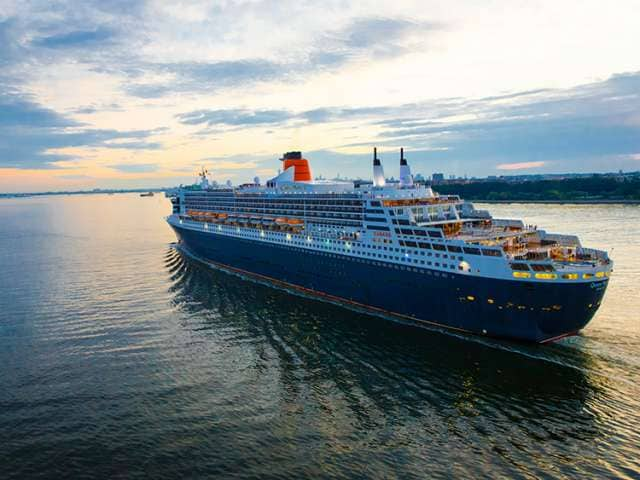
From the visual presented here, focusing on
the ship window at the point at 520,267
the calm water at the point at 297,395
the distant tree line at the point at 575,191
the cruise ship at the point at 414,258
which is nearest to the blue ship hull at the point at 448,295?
the cruise ship at the point at 414,258

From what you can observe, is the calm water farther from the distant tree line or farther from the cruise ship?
the distant tree line

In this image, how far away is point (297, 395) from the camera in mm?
25750

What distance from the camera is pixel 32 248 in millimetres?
81438

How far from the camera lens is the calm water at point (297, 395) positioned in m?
20.0

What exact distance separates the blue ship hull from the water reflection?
5.08 feet

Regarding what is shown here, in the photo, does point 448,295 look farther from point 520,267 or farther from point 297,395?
point 297,395

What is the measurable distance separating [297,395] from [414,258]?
15545mm

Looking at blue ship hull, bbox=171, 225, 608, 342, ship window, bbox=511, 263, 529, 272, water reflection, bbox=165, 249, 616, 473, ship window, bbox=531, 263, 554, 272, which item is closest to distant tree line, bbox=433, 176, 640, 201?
blue ship hull, bbox=171, 225, 608, 342

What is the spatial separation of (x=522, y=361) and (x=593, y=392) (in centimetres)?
456

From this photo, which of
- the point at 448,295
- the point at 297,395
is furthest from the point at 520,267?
the point at 297,395

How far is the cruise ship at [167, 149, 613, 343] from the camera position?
3019cm

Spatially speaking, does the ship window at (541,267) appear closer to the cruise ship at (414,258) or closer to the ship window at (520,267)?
the cruise ship at (414,258)

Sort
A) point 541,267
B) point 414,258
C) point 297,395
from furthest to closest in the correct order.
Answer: point 414,258 < point 541,267 < point 297,395

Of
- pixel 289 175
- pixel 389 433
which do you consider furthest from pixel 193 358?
pixel 289 175
